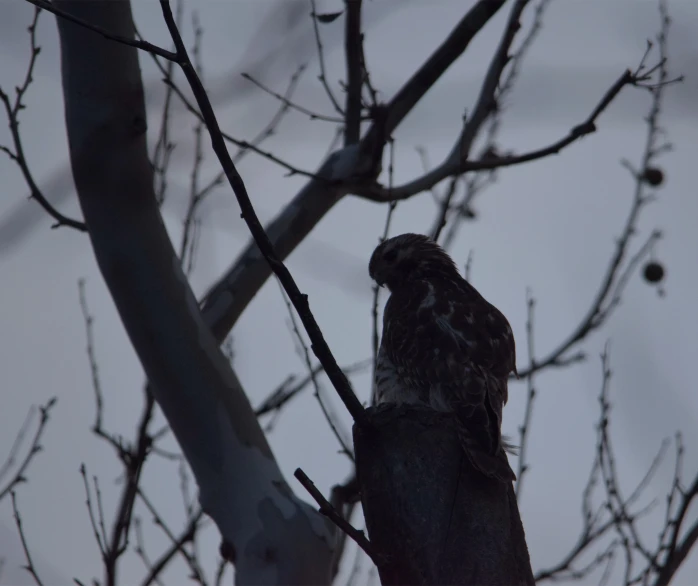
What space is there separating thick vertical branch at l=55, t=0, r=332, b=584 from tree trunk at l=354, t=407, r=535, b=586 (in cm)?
101

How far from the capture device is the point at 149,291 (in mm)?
4121

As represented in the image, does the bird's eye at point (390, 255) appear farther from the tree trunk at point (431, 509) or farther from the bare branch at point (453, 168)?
the tree trunk at point (431, 509)

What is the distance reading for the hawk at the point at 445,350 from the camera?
4.14 meters

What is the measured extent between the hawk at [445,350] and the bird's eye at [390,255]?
2.5 inches

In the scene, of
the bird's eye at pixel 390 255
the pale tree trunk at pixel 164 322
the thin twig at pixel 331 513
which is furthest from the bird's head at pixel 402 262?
the thin twig at pixel 331 513

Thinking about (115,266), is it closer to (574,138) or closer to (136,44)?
(136,44)

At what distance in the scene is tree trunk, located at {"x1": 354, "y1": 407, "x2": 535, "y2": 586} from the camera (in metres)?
2.88

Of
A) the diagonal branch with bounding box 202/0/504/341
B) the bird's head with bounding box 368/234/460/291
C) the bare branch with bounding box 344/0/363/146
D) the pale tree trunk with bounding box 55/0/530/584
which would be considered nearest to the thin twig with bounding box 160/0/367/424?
the pale tree trunk with bounding box 55/0/530/584

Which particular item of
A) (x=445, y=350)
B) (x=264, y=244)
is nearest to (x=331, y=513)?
(x=264, y=244)

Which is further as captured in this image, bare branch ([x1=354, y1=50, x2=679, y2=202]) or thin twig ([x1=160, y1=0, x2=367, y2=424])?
bare branch ([x1=354, y1=50, x2=679, y2=202])

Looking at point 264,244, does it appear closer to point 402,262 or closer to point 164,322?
point 164,322

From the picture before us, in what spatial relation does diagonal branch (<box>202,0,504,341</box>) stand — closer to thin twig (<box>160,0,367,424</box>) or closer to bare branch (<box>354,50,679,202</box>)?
bare branch (<box>354,50,679,202</box>)

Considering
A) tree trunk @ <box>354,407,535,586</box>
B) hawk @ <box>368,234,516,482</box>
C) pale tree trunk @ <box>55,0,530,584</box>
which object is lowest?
tree trunk @ <box>354,407,535,586</box>

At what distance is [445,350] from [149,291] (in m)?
1.42
